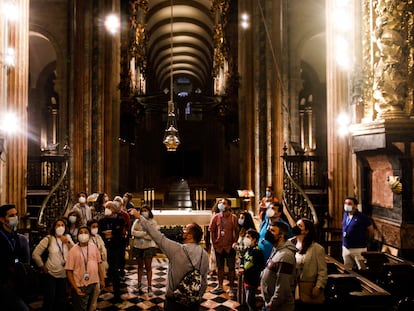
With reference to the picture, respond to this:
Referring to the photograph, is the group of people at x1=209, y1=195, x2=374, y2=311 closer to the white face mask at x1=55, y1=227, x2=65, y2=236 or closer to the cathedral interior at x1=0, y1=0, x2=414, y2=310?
the cathedral interior at x1=0, y1=0, x2=414, y2=310

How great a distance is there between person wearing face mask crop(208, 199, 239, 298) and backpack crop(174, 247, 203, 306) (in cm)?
330

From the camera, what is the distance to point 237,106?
1552 centimetres

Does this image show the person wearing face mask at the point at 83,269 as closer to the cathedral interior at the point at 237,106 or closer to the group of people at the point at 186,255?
the group of people at the point at 186,255

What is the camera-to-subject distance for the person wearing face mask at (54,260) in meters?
5.23

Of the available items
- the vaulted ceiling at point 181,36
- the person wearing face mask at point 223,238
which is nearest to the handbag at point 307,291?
the person wearing face mask at point 223,238

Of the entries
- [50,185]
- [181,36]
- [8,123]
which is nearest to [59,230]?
[8,123]

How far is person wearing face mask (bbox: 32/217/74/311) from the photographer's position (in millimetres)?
5234

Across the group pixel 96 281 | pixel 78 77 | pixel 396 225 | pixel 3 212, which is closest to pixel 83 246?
pixel 96 281

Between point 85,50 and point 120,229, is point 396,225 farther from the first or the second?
point 85,50

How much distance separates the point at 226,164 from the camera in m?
20.8

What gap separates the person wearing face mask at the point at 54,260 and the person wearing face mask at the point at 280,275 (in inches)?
114

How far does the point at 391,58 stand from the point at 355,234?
2745mm

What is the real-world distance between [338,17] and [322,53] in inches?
361

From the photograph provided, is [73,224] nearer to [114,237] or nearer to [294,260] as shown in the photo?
[114,237]
